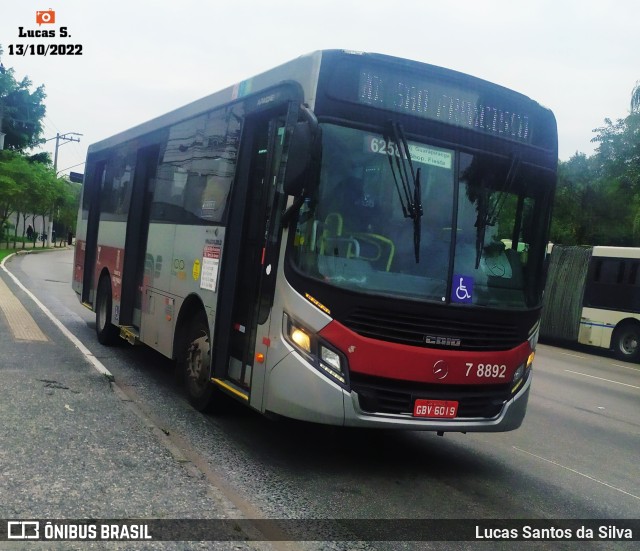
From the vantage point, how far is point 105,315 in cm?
1130

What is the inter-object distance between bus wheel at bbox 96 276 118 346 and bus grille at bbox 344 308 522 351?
6.31 metres

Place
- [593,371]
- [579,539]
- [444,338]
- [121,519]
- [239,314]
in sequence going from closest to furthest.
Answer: [121,519] → [579,539] → [444,338] → [239,314] → [593,371]

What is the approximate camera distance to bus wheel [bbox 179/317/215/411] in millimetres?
7312

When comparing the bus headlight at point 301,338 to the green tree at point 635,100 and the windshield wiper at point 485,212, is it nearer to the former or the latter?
the windshield wiper at point 485,212

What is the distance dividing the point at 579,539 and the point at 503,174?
2866mm

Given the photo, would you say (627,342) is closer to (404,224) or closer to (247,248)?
(247,248)

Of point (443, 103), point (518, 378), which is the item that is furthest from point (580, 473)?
point (443, 103)

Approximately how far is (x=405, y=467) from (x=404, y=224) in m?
2.10

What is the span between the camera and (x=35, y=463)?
5438 mm

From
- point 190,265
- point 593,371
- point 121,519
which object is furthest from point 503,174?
point 593,371

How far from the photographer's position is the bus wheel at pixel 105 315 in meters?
11.2

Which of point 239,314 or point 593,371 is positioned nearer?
point 239,314

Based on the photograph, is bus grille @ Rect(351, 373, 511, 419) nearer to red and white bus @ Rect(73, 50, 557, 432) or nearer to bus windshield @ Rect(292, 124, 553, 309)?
red and white bus @ Rect(73, 50, 557, 432)

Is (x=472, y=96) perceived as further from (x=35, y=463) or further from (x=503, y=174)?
(x=35, y=463)
